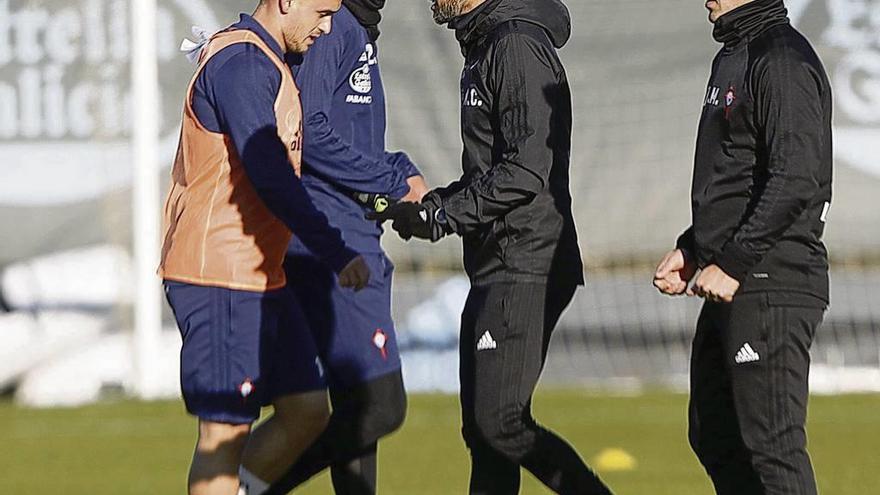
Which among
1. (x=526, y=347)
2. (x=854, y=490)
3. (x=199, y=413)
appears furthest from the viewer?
(x=854, y=490)

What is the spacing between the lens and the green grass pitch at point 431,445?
904 centimetres

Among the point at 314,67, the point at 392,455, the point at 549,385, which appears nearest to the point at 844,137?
the point at 549,385

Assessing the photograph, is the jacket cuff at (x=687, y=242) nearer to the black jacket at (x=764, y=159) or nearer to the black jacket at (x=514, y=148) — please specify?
the black jacket at (x=764, y=159)

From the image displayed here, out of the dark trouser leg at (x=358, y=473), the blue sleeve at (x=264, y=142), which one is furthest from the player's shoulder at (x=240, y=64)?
the dark trouser leg at (x=358, y=473)

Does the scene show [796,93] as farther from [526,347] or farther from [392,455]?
[392,455]

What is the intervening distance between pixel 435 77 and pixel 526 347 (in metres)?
7.82

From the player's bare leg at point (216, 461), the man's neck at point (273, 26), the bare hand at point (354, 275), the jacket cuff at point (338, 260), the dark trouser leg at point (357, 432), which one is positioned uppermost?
the man's neck at point (273, 26)

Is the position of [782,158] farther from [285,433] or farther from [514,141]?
[285,433]

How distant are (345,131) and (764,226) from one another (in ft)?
7.04

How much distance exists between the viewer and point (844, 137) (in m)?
14.0

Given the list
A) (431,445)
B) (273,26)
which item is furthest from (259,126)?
(431,445)

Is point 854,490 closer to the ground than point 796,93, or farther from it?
closer to the ground

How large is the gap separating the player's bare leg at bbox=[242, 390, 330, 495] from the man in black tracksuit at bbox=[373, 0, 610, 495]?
0.52 m

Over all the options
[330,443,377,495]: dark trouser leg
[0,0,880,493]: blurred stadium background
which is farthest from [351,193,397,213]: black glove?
[0,0,880,493]: blurred stadium background
